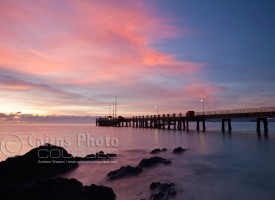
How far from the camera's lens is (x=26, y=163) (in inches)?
659

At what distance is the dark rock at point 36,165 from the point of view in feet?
50.7

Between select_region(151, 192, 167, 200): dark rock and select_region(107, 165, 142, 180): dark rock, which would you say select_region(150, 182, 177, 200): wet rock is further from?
select_region(107, 165, 142, 180): dark rock

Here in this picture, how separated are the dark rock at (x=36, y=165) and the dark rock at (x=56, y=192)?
14.2 feet

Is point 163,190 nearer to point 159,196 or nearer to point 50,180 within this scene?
point 159,196

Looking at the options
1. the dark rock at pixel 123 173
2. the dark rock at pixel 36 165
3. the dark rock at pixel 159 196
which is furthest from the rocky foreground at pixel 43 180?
the dark rock at pixel 123 173

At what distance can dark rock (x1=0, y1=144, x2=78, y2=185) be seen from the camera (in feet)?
50.7

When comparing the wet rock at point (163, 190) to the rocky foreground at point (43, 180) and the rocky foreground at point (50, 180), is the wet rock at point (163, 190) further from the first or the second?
the rocky foreground at point (43, 180)

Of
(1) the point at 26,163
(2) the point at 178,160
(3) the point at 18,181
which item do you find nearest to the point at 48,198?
(3) the point at 18,181

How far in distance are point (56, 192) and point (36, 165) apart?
21.0ft

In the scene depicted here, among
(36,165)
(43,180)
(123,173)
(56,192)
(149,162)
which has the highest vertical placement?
(43,180)

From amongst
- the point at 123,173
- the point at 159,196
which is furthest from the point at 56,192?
the point at 123,173

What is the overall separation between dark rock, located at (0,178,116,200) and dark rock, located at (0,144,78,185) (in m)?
4.32

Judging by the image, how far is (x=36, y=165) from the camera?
669 inches

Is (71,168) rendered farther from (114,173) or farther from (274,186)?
(274,186)
